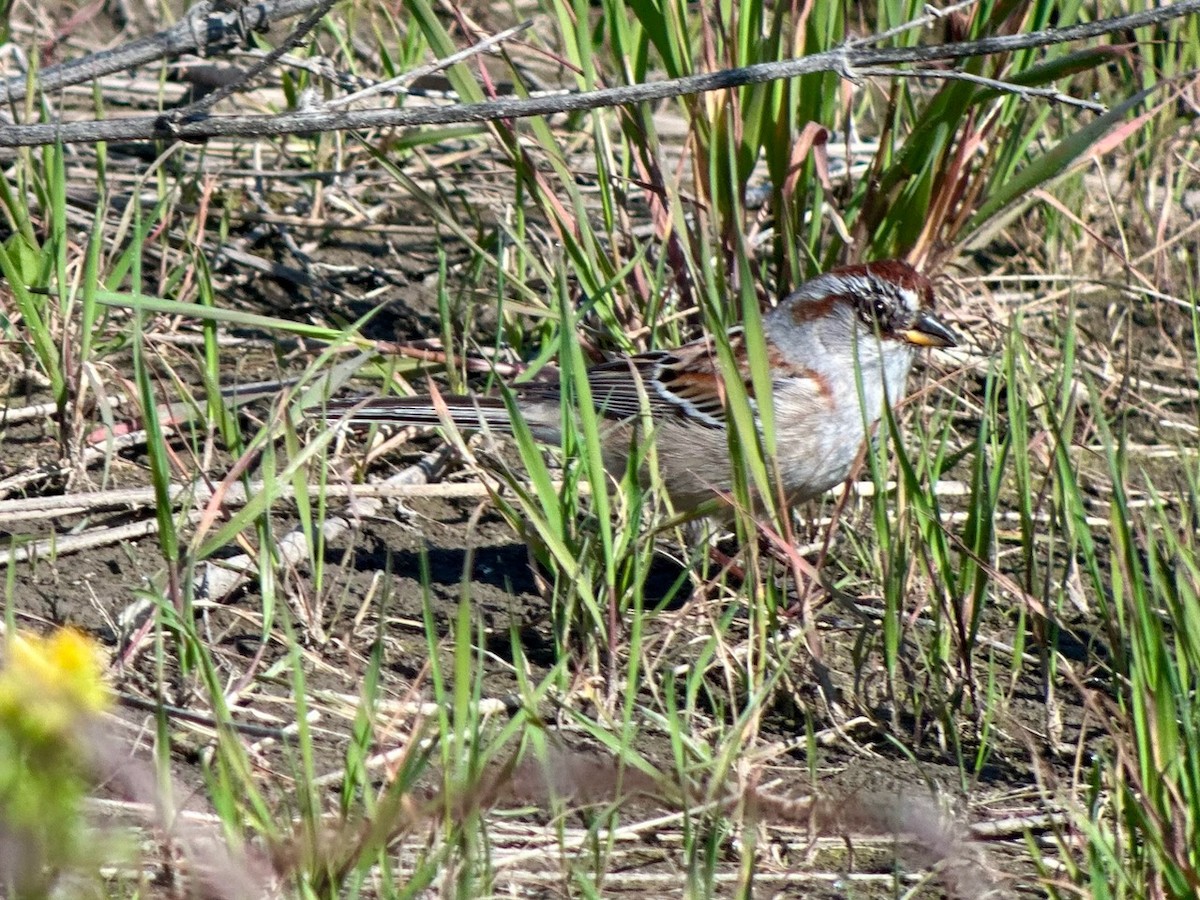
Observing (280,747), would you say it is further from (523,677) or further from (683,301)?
(683,301)

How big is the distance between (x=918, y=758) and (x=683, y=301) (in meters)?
1.84

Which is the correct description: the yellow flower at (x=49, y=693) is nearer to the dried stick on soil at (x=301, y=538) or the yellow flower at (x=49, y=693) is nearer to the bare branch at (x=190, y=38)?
the dried stick on soil at (x=301, y=538)

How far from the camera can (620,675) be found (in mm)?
3129

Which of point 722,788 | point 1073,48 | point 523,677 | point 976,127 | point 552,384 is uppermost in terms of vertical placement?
point 1073,48

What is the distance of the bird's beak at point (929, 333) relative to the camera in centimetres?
427

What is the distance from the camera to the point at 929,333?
4293mm

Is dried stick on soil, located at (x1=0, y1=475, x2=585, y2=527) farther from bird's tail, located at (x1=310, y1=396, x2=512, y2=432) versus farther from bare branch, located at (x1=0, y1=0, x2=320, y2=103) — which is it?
bare branch, located at (x1=0, y1=0, x2=320, y2=103)

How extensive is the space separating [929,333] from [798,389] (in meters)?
0.37

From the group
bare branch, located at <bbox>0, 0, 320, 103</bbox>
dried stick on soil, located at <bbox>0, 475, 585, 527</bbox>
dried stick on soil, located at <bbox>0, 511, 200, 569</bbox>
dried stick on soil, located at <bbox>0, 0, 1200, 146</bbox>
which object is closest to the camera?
dried stick on soil, located at <bbox>0, 0, 1200, 146</bbox>

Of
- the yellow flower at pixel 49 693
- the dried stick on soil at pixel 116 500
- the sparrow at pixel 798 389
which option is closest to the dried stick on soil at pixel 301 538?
the dried stick on soil at pixel 116 500

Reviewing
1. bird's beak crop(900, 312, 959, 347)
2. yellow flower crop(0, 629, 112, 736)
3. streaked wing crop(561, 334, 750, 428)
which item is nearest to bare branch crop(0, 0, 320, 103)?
streaked wing crop(561, 334, 750, 428)

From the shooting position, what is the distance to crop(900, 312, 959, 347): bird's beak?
14.0 ft

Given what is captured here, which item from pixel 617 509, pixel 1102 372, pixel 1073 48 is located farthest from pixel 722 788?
pixel 1073 48

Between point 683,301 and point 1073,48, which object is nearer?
point 683,301
